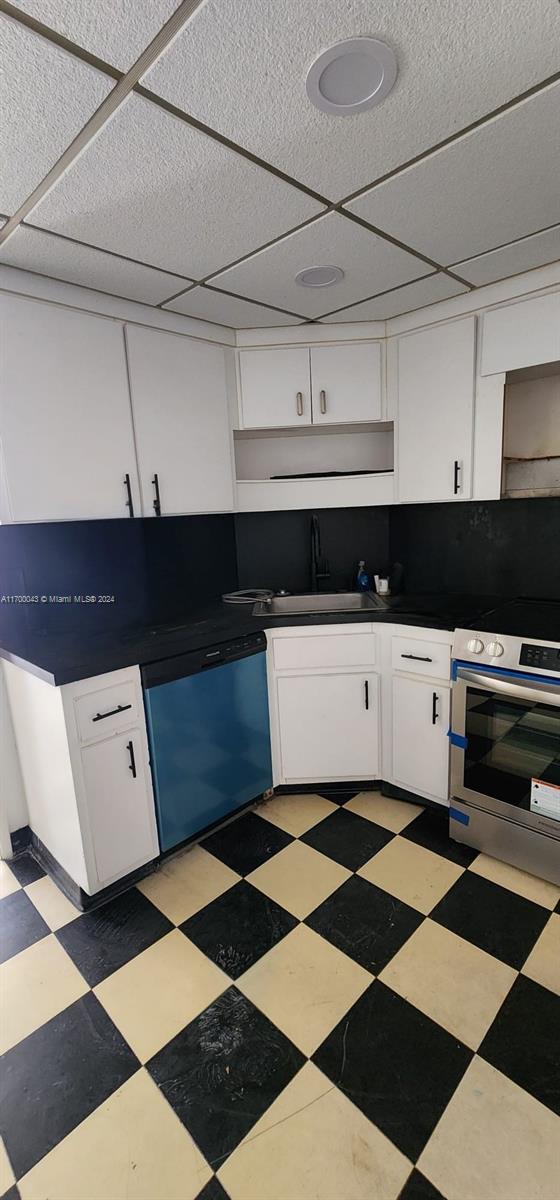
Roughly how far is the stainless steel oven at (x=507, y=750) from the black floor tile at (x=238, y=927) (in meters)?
0.84

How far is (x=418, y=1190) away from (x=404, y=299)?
285cm

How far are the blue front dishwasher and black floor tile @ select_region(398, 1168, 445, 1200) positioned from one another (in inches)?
48.9

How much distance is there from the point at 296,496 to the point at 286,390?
53 centimetres

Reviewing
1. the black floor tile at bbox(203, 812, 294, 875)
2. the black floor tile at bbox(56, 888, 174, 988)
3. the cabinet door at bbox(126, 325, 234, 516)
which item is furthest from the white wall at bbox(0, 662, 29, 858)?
the cabinet door at bbox(126, 325, 234, 516)

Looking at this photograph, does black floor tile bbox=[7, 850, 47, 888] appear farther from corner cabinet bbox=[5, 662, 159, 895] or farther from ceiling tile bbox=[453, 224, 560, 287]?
ceiling tile bbox=[453, 224, 560, 287]

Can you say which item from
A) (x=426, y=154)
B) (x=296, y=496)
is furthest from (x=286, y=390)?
(x=426, y=154)

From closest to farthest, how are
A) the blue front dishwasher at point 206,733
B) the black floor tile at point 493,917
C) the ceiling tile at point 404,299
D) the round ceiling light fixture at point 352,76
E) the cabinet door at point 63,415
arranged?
the round ceiling light fixture at point 352,76 < the black floor tile at point 493,917 < the cabinet door at point 63,415 < the blue front dishwasher at point 206,733 < the ceiling tile at point 404,299

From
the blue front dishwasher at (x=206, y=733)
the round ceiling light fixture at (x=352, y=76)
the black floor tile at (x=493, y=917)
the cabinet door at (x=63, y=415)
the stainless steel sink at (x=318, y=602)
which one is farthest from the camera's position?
the stainless steel sink at (x=318, y=602)

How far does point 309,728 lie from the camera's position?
7.97 ft

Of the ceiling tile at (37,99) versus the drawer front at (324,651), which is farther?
the drawer front at (324,651)

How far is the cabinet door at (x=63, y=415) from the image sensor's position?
184 centimetres

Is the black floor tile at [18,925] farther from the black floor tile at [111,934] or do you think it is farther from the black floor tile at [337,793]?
the black floor tile at [337,793]

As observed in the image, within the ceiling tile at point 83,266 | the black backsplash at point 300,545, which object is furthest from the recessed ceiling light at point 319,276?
the black backsplash at point 300,545

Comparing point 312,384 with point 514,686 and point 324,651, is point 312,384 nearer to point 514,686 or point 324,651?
point 324,651
